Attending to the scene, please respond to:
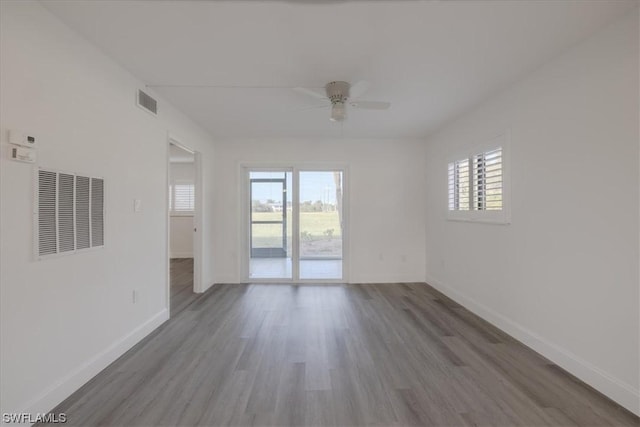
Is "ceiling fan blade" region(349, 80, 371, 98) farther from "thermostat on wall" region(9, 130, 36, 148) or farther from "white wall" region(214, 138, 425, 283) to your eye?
"thermostat on wall" region(9, 130, 36, 148)

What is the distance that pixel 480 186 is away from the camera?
3410 mm

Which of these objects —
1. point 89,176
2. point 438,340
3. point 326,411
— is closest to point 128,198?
point 89,176

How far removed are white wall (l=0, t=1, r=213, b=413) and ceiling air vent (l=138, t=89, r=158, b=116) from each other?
69mm

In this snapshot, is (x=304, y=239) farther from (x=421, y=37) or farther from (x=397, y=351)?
(x=421, y=37)

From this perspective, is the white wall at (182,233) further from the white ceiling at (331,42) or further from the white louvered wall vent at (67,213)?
the white louvered wall vent at (67,213)

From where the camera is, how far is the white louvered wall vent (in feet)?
5.74

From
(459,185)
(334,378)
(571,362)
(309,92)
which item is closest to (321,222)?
(459,185)

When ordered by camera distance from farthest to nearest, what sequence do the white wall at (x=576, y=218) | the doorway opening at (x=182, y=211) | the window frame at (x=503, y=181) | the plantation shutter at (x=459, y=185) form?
the doorway opening at (x=182, y=211), the plantation shutter at (x=459, y=185), the window frame at (x=503, y=181), the white wall at (x=576, y=218)

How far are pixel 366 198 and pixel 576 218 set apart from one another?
2.99m

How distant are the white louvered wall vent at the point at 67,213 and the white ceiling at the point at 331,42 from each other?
1.09 meters

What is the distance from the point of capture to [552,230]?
238 centimetres

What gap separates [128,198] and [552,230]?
12.4 feet

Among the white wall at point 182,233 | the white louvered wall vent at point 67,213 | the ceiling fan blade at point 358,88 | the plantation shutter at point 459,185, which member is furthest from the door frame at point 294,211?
the white wall at point 182,233

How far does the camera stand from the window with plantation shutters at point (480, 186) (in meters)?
3.00
